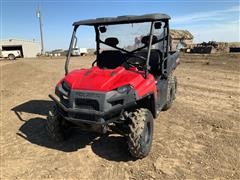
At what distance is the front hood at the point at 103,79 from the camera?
4.96 m

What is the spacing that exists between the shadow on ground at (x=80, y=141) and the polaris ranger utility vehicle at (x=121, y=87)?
24 centimetres

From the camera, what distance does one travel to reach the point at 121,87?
4895mm

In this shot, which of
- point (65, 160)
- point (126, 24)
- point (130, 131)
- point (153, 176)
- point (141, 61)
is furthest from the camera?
point (126, 24)

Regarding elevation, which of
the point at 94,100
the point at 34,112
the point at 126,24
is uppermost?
the point at 126,24

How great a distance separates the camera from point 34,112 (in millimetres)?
7840

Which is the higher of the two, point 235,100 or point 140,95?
point 140,95

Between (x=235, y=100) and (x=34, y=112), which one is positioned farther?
(x=235, y=100)

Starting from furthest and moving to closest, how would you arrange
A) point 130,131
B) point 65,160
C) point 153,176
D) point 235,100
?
point 235,100
point 65,160
point 130,131
point 153,176

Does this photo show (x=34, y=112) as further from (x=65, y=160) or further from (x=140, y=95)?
(x=140, y=95)

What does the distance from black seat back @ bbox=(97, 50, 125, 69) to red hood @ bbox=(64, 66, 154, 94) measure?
0.71 metres

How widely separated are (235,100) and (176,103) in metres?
1.55

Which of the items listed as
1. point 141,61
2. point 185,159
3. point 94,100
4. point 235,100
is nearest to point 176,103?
point 235,100

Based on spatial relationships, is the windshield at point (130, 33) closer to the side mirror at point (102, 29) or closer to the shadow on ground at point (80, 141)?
the side mirror at point (102, 29)

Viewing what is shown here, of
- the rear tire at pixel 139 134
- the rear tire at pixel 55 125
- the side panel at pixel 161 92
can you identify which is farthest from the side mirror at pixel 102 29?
the rear tire at pixel 139 134
